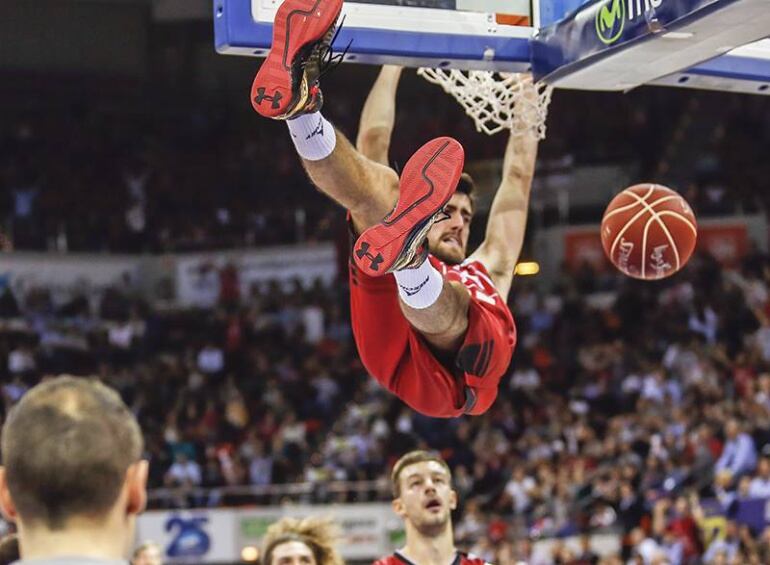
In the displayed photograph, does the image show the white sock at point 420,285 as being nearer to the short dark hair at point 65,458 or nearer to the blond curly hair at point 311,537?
the blond curly hair at point 311,537

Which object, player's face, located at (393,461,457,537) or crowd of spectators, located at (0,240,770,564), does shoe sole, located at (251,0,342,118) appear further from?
crowd of spectators, located at (0,240,770,564)

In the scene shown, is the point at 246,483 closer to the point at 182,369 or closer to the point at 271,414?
the point at 271,414

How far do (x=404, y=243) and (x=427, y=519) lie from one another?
5.59 feet

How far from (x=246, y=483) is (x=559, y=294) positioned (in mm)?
5363

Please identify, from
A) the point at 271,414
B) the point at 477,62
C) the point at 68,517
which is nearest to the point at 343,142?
the point at 477,62

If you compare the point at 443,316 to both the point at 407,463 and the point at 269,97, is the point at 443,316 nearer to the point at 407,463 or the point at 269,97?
the point at 269,97

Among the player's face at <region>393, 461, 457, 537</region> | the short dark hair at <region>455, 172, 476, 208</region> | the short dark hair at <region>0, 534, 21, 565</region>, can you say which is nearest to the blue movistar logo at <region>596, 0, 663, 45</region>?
the short dark hair at <region>455, 172, 476, 208</region>

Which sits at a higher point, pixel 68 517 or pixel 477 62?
pixel 477 62

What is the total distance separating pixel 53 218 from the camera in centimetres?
2134

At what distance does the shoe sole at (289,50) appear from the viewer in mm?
4539

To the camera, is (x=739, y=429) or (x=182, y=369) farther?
(x=182, y=369)

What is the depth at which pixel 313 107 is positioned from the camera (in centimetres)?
470

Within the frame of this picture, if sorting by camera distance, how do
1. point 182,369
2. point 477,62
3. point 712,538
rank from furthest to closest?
point 182,369
point 712,538
point 477,62

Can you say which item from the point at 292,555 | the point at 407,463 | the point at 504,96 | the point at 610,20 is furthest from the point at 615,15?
the point at 292,555
